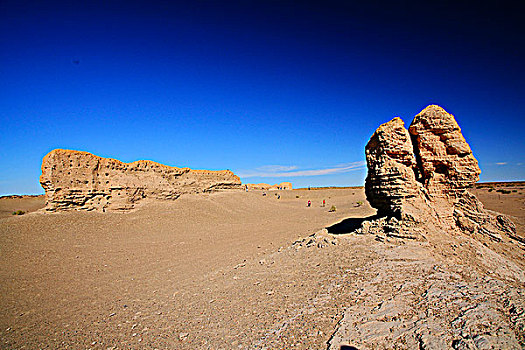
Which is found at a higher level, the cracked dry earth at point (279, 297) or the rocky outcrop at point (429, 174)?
the rocky outcrop at point (429, 174)

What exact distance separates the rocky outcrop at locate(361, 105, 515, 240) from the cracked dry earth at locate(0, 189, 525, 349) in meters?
1.01

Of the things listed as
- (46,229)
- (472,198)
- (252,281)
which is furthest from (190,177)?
(472,198)

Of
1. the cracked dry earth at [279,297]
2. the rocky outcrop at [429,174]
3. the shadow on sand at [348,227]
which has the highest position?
the rocky outcrop at [429,174]

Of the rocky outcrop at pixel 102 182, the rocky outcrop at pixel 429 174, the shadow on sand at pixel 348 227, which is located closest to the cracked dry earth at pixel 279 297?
the rocky outcrop at pixel 429 174

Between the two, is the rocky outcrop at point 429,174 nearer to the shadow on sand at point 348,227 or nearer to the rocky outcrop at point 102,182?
the shadow on sand at point 348,227

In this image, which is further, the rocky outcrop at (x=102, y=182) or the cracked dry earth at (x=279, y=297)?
the rocky outcrop at (x=102, y=182)

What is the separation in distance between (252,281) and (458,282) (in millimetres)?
4806

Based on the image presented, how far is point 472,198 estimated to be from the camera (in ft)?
31.2

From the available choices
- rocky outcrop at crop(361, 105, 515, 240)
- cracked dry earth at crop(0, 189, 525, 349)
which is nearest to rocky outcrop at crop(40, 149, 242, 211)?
cracked dry earth at crop(0, 189, 525, 349)

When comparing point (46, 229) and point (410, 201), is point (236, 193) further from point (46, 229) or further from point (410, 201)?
point (410, 201)

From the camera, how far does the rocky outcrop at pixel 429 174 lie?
874cm

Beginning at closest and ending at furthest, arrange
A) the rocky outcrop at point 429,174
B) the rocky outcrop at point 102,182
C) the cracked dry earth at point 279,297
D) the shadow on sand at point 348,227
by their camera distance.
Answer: the cracked dry earth at point 279,297 < the rocky outcrop at point 429,174 < the shadow on sand at point 348,227 < the rocky outcrop at point 102,182

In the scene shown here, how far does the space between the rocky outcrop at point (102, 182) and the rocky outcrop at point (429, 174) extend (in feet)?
59.2

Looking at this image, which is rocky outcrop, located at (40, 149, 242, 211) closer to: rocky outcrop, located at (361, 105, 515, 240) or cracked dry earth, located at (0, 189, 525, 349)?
cracked dry earth, located at (0, 189, 525, 349)
